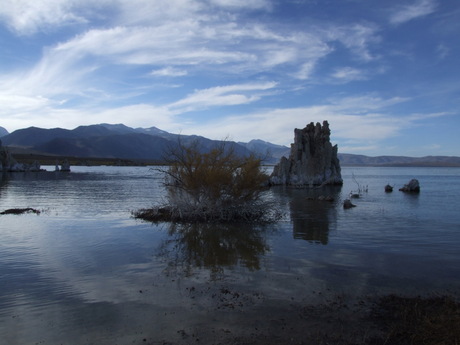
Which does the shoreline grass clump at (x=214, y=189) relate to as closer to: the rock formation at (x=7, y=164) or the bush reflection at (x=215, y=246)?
the bush reflection at (x=215, y=246)

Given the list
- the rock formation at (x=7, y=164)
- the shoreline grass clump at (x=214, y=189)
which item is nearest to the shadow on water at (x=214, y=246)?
the shoreline grass clump at (x=214, y=189)

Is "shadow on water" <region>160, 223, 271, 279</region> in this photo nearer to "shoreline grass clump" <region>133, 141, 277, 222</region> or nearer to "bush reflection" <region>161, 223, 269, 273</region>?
"bush reflection" <region>161, 223, 269, 273</region>

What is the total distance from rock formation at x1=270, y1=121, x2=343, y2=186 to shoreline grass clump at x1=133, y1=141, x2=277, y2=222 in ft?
126

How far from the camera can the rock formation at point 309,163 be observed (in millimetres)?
59031

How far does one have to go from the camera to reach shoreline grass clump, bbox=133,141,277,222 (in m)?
19.7

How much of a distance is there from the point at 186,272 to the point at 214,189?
9.40 m

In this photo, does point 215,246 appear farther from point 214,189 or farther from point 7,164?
point 7,164

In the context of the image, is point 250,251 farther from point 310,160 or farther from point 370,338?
point 310,160

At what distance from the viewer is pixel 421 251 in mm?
13266

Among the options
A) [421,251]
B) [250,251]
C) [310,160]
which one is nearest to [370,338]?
[250,251]

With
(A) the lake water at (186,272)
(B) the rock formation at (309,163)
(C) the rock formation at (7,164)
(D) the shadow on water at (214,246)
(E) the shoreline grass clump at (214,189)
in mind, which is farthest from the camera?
(C) the rock formation at (7,164)

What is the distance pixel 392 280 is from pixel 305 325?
416cm

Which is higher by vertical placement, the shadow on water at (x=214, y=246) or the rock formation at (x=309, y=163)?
the rock formation at (x=309, y=163)

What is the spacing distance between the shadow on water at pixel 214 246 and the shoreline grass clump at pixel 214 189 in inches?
48.9
